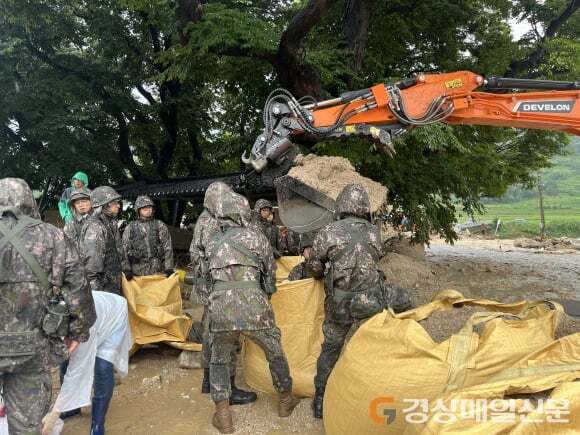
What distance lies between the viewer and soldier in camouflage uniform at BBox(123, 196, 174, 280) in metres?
5.70

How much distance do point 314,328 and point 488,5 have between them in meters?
7.54

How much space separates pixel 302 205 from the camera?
5172mm

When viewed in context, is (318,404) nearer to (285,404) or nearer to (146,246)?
(285,404)

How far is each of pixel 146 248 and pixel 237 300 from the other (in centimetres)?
255

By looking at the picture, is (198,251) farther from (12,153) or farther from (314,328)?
(12,153)

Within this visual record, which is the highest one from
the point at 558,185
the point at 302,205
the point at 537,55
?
the point at 537,55

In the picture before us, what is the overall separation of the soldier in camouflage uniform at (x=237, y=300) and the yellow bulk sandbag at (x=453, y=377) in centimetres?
72

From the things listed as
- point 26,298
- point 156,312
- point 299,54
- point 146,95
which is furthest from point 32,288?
point 146,95

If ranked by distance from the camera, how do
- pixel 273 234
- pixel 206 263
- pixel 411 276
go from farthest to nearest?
pixel 411 276
pixel 273 234
pixel 206 263

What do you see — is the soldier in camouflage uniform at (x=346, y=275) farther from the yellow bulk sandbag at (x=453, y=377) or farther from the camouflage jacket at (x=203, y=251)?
the camouflage jacket at (x=203, y=251)

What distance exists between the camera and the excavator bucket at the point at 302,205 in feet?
16.4

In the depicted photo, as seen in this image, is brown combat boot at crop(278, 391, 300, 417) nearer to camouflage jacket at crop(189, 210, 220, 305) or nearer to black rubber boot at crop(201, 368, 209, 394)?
black rubber boot at crop(201, 368, 209, 394)

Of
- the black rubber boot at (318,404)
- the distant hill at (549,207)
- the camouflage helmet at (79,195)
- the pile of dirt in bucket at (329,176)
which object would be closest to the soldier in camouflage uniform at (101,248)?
the camouflage helmet at (79,195)

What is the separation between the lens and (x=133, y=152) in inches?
519
